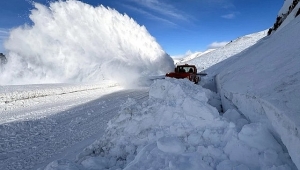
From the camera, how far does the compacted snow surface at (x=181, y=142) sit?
263 centimetres

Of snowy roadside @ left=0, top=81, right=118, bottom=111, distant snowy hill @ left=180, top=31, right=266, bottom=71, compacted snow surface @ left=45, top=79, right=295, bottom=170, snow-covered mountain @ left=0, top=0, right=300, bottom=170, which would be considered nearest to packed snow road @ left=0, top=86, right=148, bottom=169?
snow-covered mountain @ left=0, top=0, right=300, bottom=170

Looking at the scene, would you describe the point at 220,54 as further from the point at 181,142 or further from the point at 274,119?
the point at 274,119

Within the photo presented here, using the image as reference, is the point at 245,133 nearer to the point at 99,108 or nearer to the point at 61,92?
the point at 99,108

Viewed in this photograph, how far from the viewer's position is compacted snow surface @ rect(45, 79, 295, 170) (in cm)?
263

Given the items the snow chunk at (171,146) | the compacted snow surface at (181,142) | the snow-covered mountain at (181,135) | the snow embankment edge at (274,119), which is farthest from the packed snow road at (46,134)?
the snow embankment edge at (274,119)

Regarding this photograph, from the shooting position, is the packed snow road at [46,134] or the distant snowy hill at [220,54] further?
the distant snowy hill at [220,54]

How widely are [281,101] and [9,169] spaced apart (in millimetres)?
3891

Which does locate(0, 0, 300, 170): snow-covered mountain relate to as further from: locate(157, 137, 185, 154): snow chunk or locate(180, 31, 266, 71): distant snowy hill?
locate(180, 31, 266, 71): distant snowy hill

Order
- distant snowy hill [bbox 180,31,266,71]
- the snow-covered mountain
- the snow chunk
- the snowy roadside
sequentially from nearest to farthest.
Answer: the snow-covered mountain < the snow chunk < the snowy roadside < distant snowy hill [bbox 180,31,266,71]

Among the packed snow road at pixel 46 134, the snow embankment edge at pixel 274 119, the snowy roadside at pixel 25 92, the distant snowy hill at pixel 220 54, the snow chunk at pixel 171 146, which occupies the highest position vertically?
the distant snowy hill at pixel 220 54

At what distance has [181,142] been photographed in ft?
10.3

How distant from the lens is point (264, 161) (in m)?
2.52

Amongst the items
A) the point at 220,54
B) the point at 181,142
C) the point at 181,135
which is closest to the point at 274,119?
the point at 181,142

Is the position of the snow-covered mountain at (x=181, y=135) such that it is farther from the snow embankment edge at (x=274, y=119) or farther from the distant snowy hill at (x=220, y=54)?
the distant snowy hill at (x=220, y=54)
